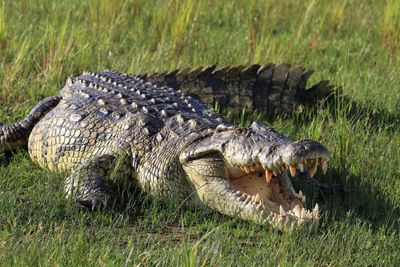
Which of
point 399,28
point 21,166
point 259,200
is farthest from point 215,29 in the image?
point 259,200

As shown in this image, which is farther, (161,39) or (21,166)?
(161,39)

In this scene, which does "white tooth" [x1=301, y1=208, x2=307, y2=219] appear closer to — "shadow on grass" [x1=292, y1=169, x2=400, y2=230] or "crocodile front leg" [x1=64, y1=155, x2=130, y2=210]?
"shadow on grass" [x1=292, y1=169, x2=400, y2=230]

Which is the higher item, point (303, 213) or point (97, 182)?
point (303, 213)

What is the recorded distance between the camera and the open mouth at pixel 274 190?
5031 millimetres

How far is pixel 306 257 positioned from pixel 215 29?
16.9 ft

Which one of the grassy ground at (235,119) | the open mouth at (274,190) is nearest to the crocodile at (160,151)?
the open mouth at (274,190)

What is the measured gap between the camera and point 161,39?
896cm

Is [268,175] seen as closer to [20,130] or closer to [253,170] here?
[253,170]

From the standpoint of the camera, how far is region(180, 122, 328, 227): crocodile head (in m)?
5.02

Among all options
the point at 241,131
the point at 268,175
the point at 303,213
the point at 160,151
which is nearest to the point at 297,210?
the point at 303,213

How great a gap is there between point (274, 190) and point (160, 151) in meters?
0.86

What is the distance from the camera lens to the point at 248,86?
7.52 m

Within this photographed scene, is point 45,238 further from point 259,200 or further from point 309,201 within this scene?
point 309,201

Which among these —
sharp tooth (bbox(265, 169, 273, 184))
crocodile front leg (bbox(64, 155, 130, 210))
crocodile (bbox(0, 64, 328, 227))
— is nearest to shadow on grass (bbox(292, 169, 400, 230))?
crocodile (bbox(0, 64, 328, 227))
